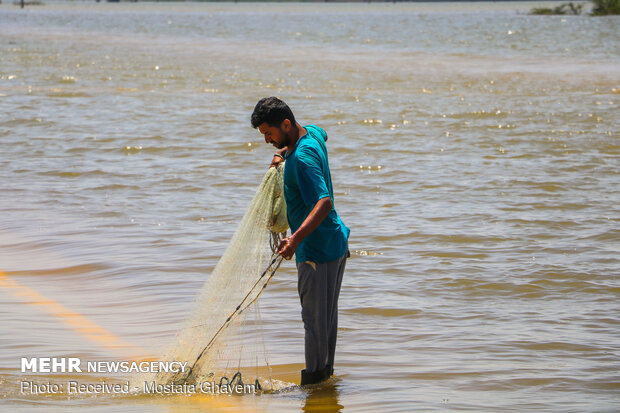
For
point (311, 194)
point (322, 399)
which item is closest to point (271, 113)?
point (311, 194)

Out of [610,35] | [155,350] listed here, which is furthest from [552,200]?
[610,35]

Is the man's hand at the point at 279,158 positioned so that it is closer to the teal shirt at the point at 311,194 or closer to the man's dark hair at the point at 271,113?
the teal shirt at the point at 311,194

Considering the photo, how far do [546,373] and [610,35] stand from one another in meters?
34.8

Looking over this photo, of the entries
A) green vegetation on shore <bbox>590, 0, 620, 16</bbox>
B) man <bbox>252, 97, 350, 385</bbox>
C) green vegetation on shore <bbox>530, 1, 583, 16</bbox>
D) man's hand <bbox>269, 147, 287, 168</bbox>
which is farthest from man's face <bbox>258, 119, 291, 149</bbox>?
green vegetation on shore <bbox>530, 1, 583, 16</bbox>

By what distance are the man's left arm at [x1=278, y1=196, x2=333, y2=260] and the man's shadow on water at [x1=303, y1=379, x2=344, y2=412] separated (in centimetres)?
94

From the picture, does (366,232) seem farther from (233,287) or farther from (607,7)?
(607,7)

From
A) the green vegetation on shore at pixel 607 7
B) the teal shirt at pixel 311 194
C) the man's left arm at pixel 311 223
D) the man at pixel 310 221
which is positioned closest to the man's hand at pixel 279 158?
the man at pixel 310 221

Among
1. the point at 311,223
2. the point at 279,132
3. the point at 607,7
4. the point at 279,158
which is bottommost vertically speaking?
the point at 311,223

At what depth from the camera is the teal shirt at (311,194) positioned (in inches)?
164

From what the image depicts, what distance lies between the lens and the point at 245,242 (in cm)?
459

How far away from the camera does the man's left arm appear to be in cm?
413

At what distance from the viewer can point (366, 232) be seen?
8469mm

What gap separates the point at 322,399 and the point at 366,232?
3803 millimetres

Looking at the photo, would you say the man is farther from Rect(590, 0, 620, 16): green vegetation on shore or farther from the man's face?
Rect(590, 0, 620, 16): green vegetation on shore
